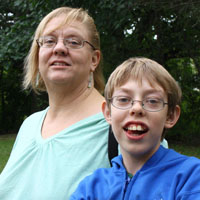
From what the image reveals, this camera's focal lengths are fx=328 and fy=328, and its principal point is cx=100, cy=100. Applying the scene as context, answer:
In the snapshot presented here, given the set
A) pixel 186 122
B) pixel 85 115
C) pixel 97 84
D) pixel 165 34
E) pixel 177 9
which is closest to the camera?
pixel 85 115

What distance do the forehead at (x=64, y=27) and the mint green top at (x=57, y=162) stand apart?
0.55 meters

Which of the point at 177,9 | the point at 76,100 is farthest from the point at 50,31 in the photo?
the point at 177,9

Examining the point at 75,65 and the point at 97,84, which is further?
the point at 97,84

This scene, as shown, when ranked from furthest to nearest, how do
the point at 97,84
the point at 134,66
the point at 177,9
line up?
the point at 177,9 < the point at 97,84 < the point at 134,66

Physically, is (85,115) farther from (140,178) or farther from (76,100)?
(140,178)

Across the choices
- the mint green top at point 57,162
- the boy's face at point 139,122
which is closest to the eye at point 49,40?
the mint green top at point 57,162

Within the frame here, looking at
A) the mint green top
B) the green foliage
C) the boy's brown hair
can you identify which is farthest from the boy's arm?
the green foliage

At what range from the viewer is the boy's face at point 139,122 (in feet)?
4.70

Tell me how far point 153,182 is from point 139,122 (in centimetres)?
26

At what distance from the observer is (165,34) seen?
9086 millimetres

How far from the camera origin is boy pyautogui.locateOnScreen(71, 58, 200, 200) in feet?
4.52

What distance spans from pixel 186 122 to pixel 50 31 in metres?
9.86

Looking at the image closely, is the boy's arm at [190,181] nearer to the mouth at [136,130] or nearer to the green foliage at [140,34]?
the mouth at [136,130]

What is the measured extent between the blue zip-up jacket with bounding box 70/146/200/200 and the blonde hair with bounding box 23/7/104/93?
3.10 ft
